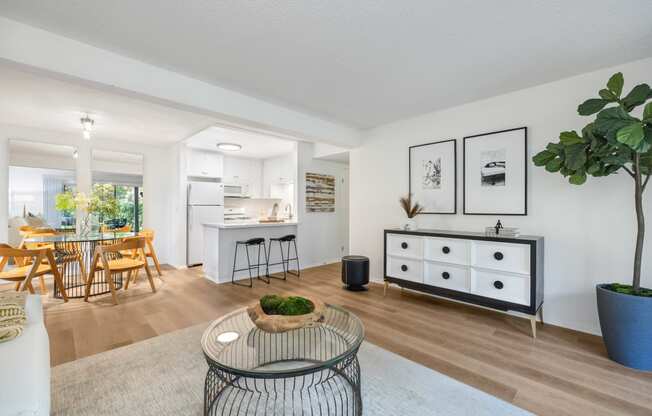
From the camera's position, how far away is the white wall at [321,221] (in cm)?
555

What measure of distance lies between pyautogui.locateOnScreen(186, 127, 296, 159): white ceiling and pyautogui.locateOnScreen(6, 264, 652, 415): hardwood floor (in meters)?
2.52

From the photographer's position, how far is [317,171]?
19.3ft

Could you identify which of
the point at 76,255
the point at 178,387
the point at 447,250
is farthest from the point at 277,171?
the point at 178,387

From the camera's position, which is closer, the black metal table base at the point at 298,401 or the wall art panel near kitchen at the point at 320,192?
the black metal table base at the point at 298,401

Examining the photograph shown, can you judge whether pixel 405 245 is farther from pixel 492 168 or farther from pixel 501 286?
pixel 492 168

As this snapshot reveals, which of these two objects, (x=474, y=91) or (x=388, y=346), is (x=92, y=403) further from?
(x=474, y=91)

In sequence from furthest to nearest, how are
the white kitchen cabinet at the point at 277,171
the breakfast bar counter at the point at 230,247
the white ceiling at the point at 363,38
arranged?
the white kitchen cabinet at the point at 277,171 < the breakfast bar counter at the point at 230,247 < the white ceiling at the point at 363,38

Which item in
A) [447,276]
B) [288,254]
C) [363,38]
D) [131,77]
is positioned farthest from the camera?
[288,254]

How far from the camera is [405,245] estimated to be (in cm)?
354

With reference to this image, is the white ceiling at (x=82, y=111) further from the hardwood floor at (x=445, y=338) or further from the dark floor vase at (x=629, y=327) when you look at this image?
the dark floor vase at (x=629, y=327)

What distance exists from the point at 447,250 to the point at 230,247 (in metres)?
3.26

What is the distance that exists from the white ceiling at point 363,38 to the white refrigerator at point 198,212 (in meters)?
3.28

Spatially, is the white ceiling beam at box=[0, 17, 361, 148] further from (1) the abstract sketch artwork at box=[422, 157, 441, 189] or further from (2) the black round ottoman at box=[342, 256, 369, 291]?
(2) the black round ottoman at box=[342, 256, 369, 291]

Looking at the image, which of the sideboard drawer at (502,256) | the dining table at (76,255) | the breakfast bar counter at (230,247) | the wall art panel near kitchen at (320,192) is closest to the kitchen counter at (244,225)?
the breakfast bar counter at (230,247)
